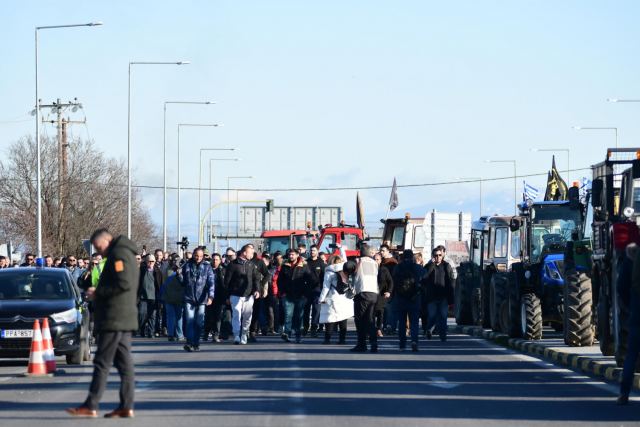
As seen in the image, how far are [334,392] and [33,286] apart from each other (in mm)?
7749

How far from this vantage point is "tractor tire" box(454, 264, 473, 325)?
36.2m

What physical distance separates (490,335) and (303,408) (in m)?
15.6

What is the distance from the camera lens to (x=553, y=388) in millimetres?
17891

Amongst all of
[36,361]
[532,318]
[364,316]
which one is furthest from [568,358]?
[36,361]

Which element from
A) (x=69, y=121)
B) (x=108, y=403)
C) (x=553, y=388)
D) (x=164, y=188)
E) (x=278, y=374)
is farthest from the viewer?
(x=69, y=121)

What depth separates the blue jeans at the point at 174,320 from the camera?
30250 mm

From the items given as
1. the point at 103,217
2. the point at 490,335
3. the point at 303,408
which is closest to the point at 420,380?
the point at 303,408

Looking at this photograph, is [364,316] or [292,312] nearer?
[364,316]

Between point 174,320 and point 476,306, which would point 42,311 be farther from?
point 476,306

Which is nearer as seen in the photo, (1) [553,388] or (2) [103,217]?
(1) [553,388]

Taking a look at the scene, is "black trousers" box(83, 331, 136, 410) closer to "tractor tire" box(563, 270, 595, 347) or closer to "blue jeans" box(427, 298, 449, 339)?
"tractor tire" box(563, 270, 595, 347)

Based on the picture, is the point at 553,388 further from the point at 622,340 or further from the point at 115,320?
the point at 115,320

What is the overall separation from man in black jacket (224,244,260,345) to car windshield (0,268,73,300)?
5777 millimetres

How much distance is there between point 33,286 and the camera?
76.0ft
